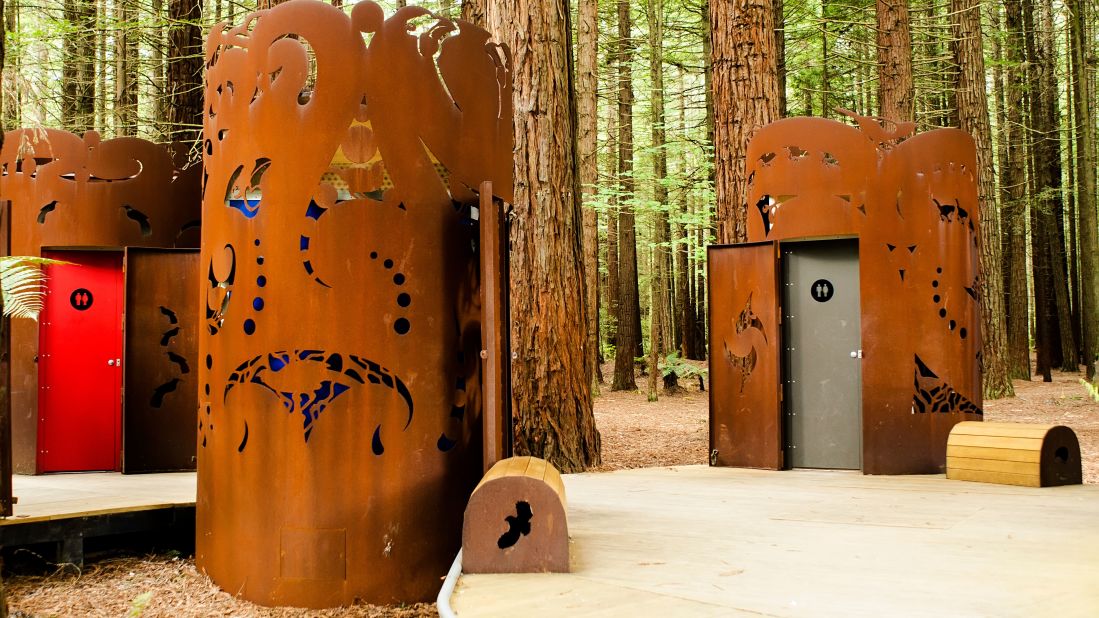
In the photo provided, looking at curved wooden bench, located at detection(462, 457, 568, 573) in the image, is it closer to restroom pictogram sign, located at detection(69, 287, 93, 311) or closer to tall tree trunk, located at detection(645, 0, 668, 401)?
restroom pictogram sign, located at detection(69, 287, 93, 311)

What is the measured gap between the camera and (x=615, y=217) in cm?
2231

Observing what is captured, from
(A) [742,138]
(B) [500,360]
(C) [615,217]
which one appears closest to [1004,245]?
(C) [615,217]

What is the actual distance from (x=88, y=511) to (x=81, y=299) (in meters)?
2.99

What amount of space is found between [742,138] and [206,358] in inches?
275

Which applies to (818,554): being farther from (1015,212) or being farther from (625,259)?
(1015,212)

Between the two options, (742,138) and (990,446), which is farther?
(742,138)

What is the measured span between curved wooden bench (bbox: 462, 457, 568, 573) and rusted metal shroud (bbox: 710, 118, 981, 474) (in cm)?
464

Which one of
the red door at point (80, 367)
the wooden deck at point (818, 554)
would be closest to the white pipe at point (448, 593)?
the wooden deck at point (818, 554)

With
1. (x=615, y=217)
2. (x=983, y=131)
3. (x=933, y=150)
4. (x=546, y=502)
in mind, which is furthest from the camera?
(x=615, y=217)

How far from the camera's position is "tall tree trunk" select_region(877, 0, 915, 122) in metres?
15.6

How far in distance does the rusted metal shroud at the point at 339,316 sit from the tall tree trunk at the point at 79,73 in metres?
9.53

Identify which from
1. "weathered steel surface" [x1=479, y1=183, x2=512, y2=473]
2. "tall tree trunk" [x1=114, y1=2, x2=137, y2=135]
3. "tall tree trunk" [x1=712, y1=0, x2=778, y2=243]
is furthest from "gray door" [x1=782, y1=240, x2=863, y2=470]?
"tall tree trunk" [x1=114, y1=2, x2=137, y2=135]

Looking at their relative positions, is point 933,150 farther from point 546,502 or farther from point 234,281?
point 234,281

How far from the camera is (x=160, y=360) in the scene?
8.29m
